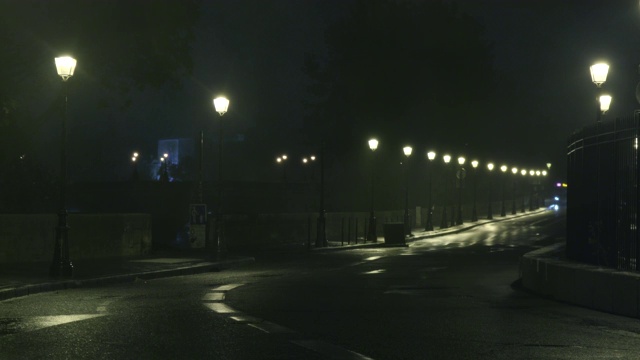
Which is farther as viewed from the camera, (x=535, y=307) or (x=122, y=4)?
(x=122, y=4)

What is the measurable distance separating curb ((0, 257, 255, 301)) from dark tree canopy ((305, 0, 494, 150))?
45.5m

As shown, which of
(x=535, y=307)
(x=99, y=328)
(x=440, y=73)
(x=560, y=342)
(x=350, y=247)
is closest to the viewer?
(x=560, y=342)

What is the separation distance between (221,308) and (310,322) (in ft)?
7.64

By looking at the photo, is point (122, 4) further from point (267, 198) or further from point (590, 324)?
point (267, 198)

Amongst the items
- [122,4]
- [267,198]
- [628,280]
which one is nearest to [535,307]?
[628,280]

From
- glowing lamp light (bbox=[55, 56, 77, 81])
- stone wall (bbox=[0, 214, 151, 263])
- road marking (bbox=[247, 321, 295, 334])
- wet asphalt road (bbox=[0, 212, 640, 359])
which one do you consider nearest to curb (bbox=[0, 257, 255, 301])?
wet asphalt road (bbox=[0, 212, 640, 359])

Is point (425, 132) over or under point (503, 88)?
under

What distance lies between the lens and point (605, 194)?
14992 mm

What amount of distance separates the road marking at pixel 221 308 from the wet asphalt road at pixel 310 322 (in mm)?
42

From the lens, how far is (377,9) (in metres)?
74.4

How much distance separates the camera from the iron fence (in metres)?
14.0

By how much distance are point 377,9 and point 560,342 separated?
66.2m

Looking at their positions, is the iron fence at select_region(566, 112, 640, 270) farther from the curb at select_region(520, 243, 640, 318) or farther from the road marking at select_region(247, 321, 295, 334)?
the road marking at select_region(247, 321, 295, 334)

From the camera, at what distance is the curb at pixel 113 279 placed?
16797mm
